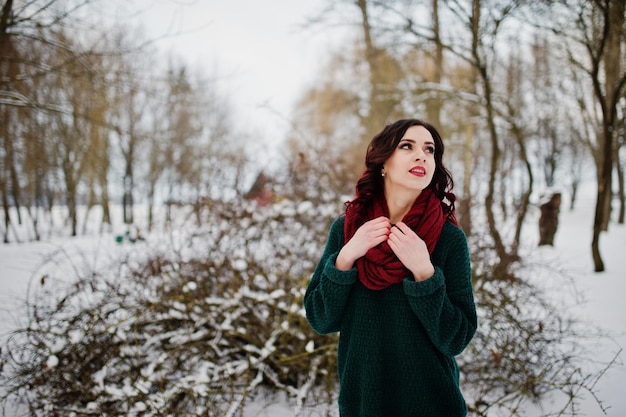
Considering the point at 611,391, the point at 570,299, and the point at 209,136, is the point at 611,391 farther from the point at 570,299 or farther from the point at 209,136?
the point at 209,136

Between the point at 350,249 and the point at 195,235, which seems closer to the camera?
the point at 350,249

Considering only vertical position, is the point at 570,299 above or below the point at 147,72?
below

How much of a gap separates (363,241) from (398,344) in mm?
407

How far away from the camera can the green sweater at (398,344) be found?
1296 mm

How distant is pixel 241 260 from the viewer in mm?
3748

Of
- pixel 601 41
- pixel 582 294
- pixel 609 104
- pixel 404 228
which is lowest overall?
pixel 582 294

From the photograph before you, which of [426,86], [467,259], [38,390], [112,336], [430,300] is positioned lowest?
[38,390]

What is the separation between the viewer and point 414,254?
1.21 m

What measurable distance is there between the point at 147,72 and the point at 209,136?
16.7m

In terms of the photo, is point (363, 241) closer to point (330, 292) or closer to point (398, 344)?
point (330, 292)

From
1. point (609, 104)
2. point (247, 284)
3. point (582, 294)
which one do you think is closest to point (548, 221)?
point (609, 104)

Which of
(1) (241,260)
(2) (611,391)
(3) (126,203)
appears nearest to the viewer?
(2) (611,391)

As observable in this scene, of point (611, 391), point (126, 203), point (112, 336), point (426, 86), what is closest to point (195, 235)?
point (112, 336)

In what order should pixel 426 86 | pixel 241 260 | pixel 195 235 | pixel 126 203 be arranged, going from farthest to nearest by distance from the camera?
pixel 126 203
pixel 426 86
pixel 195 235
pixel 241 260
